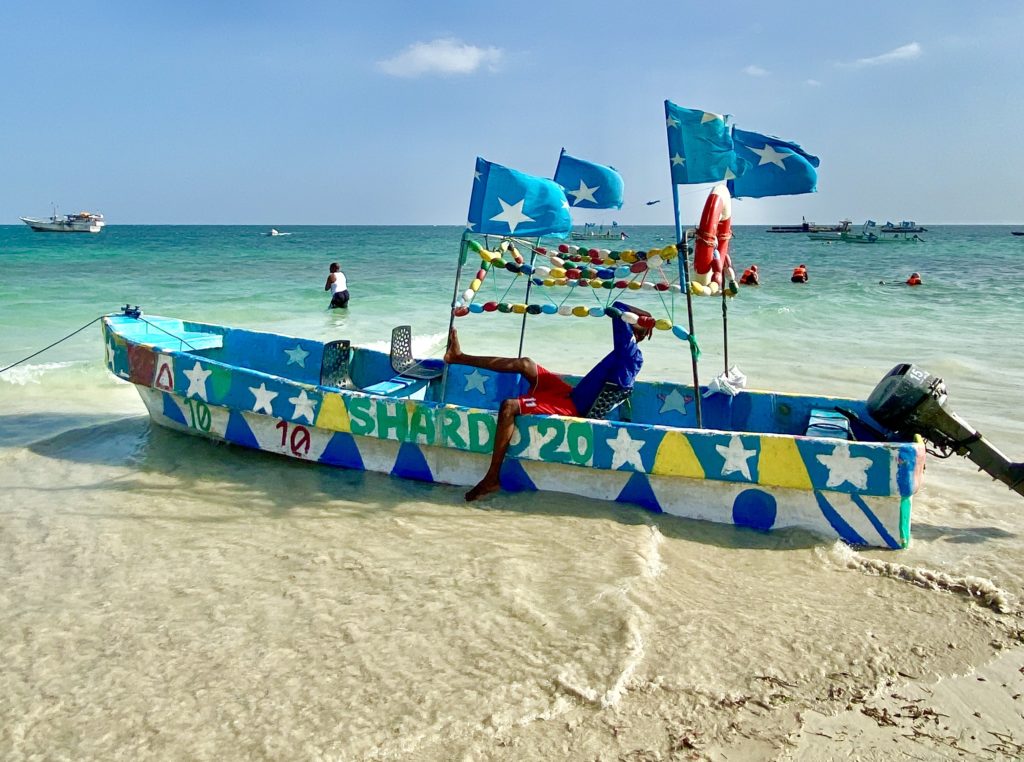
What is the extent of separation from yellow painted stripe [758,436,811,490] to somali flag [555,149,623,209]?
2416 millimetres

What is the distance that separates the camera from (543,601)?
4113 millimetres

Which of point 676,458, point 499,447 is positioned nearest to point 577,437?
Result: point 499,447

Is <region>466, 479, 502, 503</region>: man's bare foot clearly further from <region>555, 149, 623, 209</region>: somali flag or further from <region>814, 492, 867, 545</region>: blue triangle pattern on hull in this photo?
<region>555, 149, 623, 209</region>: somali flag

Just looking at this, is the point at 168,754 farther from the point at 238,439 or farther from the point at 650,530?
the point at 238,439

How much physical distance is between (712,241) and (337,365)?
12.6 feet

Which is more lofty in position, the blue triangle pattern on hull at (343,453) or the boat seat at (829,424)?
the boat seat at (829,424)

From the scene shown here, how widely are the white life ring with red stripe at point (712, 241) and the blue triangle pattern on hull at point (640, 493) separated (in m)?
1.28

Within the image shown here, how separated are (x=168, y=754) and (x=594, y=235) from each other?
62060 millimetres

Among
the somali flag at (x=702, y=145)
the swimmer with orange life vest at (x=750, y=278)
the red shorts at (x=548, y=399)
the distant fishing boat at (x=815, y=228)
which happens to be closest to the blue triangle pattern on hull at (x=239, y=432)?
the red shorts at (x=548, y=399)

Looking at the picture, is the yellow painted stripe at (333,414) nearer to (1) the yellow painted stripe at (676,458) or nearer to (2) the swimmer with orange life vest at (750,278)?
Answer: (1) the yellow painted stripe at (676,458)

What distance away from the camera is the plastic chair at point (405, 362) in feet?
22.9

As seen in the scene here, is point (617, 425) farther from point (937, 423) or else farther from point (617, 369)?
point (937, 423)

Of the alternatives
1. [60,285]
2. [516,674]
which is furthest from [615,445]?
[60,285]

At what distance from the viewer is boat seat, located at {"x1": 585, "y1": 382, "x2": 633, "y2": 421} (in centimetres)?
552
